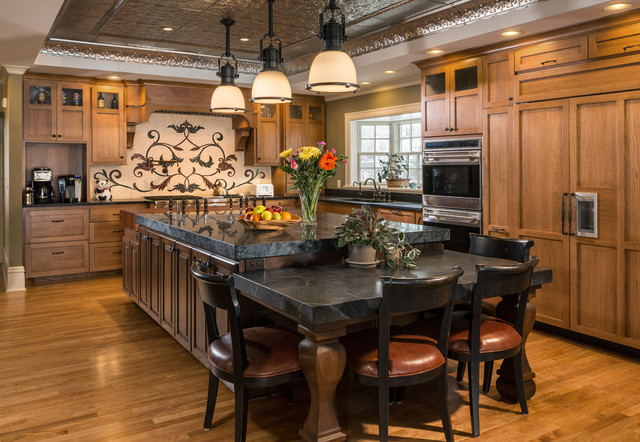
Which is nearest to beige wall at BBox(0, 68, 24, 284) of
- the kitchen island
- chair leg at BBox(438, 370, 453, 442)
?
the kitchen island

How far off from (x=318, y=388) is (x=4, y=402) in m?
1.93

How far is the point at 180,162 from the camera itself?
7461mm

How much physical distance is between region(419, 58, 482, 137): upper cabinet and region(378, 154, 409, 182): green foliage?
1635 millimetres

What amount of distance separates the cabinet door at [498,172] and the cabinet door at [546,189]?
10 centimetres

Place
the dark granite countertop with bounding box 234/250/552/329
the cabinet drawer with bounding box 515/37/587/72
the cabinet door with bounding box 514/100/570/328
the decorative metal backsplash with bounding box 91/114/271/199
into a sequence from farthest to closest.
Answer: the decorative metal backsplash with bounding box 91/114/271/199
the cabinet door with bounding box 514/100/570/328
the cabinet drawer with bounding box 515/37/587/72
the dark granite countertop with bounding box 234/250/552/329

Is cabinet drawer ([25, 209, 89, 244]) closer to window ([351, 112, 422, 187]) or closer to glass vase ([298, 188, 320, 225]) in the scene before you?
window ([351, 112, 422, 187])

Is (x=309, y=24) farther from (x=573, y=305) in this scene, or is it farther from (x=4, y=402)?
(x=4, y=402)

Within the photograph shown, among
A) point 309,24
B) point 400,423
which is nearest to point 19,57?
point 309,24

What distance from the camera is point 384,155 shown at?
24.1 feet

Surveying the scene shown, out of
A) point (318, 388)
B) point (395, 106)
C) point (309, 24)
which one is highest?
point (309, 24)

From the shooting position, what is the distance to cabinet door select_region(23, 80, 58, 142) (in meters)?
6.12

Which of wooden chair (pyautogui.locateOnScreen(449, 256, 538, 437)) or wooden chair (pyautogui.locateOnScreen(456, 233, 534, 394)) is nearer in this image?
wooden chair (pyautogui.locateOnScreen(449, 256, 538, 437))

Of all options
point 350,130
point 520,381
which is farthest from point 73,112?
point 520,381

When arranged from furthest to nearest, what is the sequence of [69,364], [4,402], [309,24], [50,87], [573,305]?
1. [50,87]
2. [309,24]
3. [573,305]
4. [69,364]
5. [4,402]
